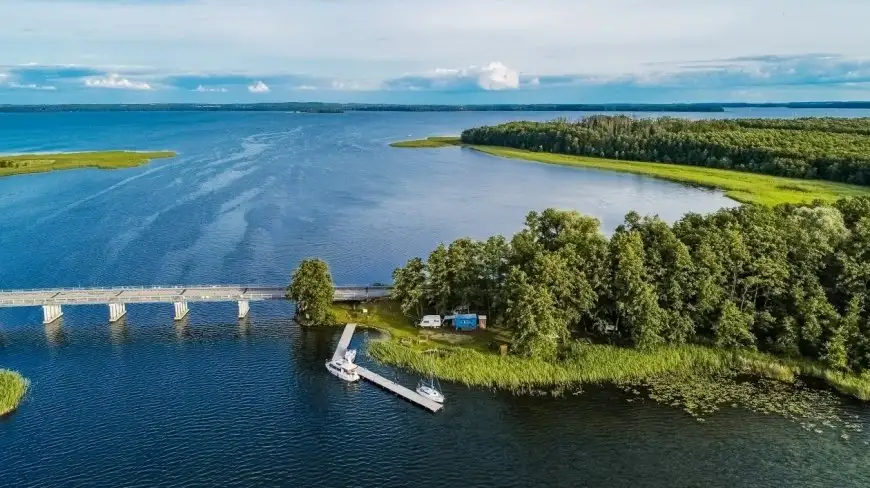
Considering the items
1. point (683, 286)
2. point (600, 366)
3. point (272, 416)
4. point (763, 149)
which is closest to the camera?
point (272, 416)

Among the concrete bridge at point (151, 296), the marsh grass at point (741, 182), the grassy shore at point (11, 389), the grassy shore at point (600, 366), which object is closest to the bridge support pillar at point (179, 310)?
the concrete bridge at point (151, 296)

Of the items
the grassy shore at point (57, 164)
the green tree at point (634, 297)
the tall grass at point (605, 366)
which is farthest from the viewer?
the grassy shore at point (57, 164)

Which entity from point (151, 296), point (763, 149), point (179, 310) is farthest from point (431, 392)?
point (763, 149)

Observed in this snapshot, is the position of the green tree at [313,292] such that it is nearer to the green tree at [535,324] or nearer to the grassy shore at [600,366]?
the grassy shore at [600,366]

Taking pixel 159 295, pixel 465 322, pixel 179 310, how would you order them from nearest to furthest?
pixel 465 322, pixel 179 310, pixel 159 295

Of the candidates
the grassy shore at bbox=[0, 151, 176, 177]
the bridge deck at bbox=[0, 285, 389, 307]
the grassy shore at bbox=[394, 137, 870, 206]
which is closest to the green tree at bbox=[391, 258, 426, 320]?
the bridge deck at bbox=[0, 285, 389, 307]

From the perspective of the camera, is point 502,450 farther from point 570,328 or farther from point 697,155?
point 697,155

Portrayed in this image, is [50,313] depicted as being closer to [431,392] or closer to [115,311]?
[115,311]
